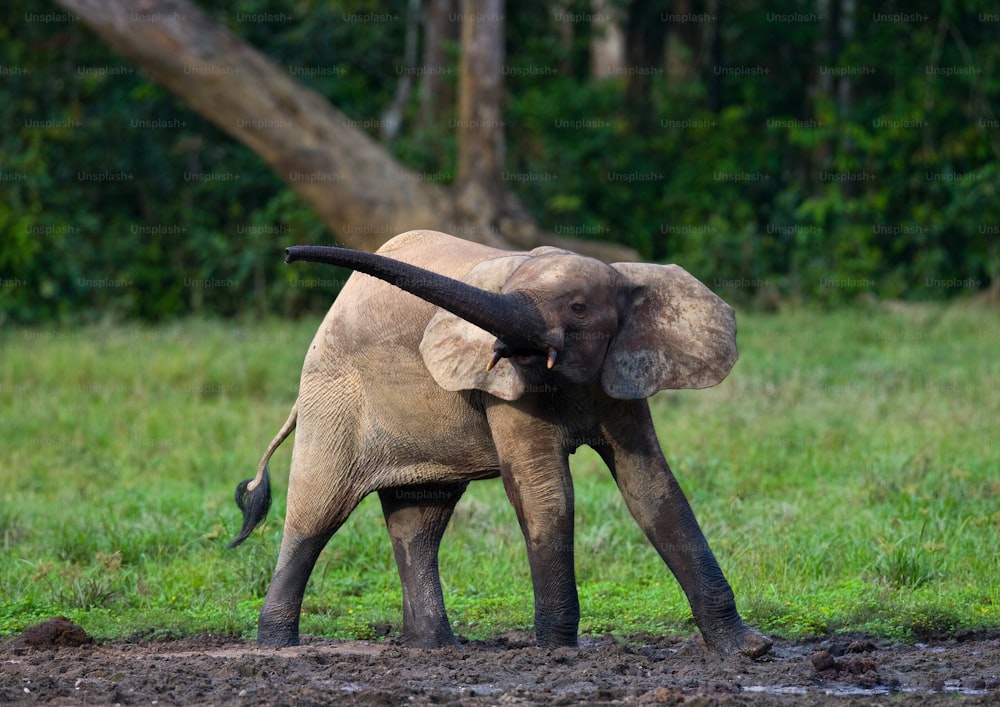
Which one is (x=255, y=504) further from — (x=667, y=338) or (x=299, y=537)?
(x=667, y=338)

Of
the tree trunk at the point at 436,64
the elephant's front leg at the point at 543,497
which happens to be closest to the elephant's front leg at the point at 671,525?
the elephant's front leg at the point at 543,497

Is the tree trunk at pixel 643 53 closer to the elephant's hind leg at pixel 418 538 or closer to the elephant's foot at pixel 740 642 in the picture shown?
the elephant's hind leg at pixel 418 538

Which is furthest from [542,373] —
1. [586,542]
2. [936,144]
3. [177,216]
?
[177,216]

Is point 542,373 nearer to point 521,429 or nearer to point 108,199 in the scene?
point 521,429

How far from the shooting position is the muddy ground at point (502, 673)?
15.5 feet

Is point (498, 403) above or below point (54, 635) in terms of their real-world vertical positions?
above

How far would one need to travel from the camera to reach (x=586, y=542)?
7.54m

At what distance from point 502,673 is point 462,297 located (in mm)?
1309

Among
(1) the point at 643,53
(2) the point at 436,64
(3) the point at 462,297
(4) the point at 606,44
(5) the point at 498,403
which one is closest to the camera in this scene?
(3) the point at 462,297

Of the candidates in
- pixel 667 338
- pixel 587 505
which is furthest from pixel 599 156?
pixel 667 338

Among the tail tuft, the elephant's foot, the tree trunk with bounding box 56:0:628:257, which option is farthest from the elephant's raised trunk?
the tree trunk with bounding box 56:0:628:257

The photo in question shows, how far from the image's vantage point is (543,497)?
5473 millimetres

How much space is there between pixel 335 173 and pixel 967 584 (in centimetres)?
980

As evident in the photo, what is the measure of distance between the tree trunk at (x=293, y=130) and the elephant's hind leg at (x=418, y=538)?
8.86 meters
